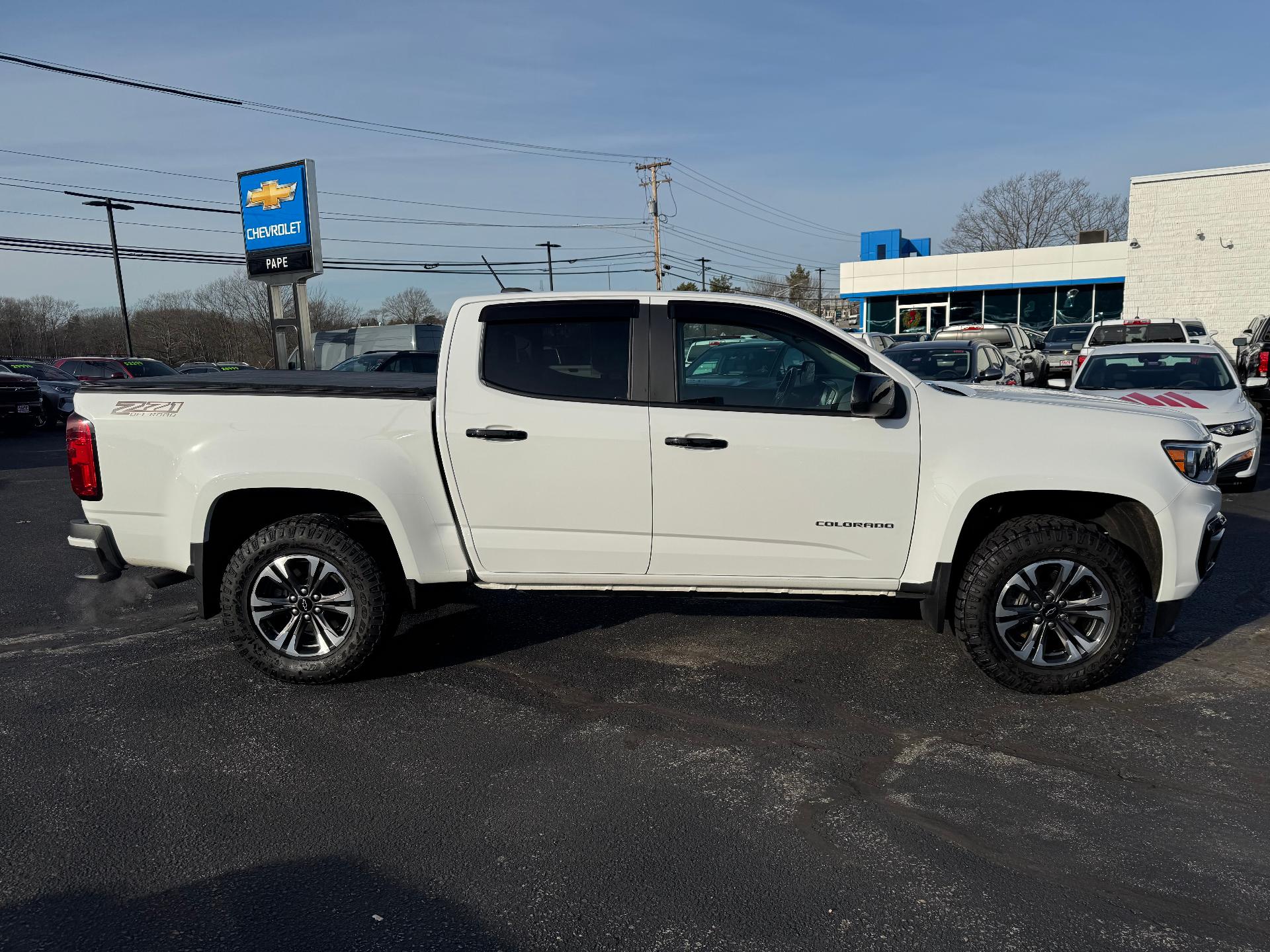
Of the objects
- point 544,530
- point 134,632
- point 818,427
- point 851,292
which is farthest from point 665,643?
point 851,292

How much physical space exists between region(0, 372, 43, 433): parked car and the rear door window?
58.7ft

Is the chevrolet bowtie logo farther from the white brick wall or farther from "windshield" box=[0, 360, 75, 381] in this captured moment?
the white brick wall

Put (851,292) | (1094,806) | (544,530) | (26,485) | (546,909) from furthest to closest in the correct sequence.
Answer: (851,292), (26,485), (544,530), (1094,806), (546,909)

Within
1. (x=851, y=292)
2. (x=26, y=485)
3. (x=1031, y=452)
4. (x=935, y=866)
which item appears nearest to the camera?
(x=935, y=866)

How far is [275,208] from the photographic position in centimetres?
1830

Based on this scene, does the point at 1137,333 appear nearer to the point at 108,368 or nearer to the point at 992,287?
the point at 108,368

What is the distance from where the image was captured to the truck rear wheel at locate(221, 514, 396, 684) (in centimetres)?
477

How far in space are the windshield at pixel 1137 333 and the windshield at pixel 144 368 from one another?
20290mm

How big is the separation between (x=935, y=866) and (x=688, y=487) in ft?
6.75

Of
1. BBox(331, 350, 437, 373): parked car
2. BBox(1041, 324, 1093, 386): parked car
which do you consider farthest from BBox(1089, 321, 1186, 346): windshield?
BBox(331, 350, 437, 373): parked car

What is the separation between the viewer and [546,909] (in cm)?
297

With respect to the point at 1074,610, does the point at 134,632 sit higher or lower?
lower

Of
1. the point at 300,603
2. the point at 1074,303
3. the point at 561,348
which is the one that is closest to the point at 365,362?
the point at 300,603

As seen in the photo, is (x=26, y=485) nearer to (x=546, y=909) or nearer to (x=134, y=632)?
(x=134, y=632)
